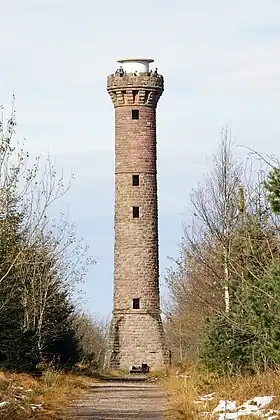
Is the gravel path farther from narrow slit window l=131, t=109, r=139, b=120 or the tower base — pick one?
narrow slit window l=131, t=109, r=139, b=120

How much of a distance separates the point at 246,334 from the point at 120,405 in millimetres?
6043

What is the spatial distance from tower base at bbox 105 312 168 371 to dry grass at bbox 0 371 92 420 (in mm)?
15643

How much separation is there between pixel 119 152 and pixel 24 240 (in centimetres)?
2073

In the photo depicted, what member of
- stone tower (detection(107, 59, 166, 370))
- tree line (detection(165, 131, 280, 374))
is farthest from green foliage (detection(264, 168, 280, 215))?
stone tower (detection(107, 59, 166, 370))

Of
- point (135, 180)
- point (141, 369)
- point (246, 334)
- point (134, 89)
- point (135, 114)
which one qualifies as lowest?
point (141, 369)

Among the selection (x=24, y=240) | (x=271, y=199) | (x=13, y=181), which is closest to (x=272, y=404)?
(x=271, y=199)

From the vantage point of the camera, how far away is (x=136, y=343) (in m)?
49.7

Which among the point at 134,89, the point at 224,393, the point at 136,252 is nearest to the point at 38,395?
the point at 224,393

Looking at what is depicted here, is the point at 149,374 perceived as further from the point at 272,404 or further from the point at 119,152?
the point at 272,404

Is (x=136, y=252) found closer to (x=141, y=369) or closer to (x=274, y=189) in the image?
(x=141, y=369)

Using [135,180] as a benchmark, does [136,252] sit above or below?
below

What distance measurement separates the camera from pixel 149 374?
48.0 meters

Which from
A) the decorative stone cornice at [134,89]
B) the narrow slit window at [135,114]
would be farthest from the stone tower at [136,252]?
the decorative stone cornice at [134,89]

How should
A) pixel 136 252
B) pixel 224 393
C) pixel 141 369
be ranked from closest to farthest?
pixel 224 393, pixel 136 252, pixel 141 369
